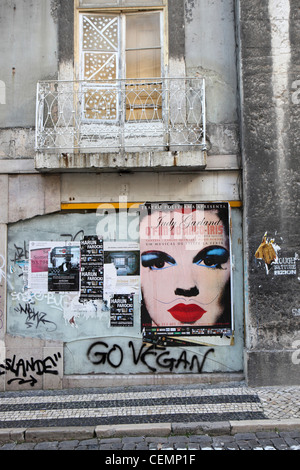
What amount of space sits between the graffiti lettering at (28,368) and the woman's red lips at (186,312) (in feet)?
7.17

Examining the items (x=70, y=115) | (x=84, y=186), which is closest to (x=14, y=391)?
(x=84, y=186)

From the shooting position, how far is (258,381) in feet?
22.0

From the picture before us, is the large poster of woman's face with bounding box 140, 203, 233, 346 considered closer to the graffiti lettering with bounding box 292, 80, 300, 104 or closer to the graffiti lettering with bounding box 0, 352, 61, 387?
the graffiti lettering with bounding box 0, 352, 61, 387

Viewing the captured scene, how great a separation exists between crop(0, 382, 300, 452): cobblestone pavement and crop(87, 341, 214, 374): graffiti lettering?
1.16 feet

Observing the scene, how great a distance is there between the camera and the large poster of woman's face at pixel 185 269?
724cm

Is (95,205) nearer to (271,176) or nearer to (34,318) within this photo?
(34,318)

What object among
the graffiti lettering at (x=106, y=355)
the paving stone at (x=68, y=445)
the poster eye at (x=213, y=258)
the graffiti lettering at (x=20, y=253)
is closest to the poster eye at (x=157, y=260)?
the poster eye at (x=213, y=258)

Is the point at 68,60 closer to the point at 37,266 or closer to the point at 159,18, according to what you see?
the point at 159,18

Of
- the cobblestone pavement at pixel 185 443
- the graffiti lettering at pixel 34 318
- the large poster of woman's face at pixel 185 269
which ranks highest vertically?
the large poster of woman's face at pixel 185 269

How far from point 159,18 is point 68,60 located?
6.05 feet

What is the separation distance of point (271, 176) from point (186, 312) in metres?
2.72

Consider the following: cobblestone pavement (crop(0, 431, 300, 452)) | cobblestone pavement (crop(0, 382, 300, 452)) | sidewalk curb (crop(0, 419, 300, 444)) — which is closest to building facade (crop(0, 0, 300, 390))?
cobblestone pavement (crop(0, 382, 300, 452))

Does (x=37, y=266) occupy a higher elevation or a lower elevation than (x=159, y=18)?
lower

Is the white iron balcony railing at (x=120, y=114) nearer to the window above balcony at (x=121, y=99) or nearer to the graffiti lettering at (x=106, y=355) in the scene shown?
the window above balcony at (x=121, y=99)
